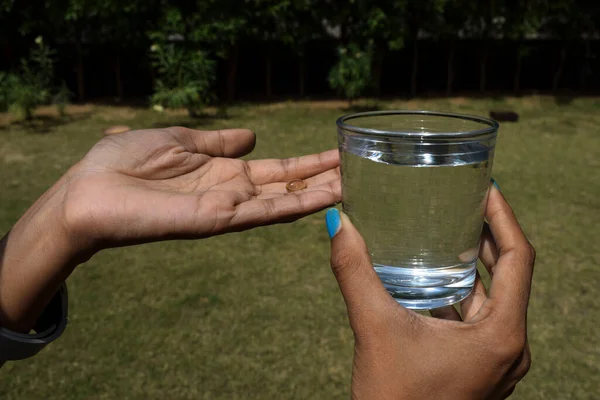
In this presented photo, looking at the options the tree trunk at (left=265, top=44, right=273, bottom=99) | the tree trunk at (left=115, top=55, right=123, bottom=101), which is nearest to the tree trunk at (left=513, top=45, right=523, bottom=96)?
the tree trunk at (left=265, top=44, right=273, bottom=99)

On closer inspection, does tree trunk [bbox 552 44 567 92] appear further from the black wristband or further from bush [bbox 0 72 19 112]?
the black wristband

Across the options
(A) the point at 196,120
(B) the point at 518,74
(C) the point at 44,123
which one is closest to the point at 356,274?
(A) the point at 196,120

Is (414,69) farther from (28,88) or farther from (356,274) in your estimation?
(356,274)

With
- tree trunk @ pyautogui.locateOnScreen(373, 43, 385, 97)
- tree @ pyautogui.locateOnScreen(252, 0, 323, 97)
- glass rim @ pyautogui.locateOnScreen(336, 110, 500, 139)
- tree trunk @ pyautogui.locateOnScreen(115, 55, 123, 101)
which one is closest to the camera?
glass rim @ pyautogui.locateOnScreen(336, 110, 500, 139)

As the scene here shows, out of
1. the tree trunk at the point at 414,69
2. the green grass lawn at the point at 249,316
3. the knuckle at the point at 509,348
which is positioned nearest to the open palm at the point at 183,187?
the knuckle at the point at 509,348

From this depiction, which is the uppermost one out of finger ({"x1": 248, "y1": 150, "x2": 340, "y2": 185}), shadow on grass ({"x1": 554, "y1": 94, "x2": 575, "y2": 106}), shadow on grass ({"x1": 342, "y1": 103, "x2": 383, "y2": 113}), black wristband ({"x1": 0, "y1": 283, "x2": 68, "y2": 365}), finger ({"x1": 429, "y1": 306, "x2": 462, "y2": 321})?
finger ({"x1": 248, "y1": 150, "x2": 340, "y2": 185})

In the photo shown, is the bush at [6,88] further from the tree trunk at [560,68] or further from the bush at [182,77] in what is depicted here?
the tree trunk at [560,68]

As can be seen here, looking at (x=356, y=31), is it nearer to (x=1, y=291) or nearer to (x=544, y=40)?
(x=544, y=40)
